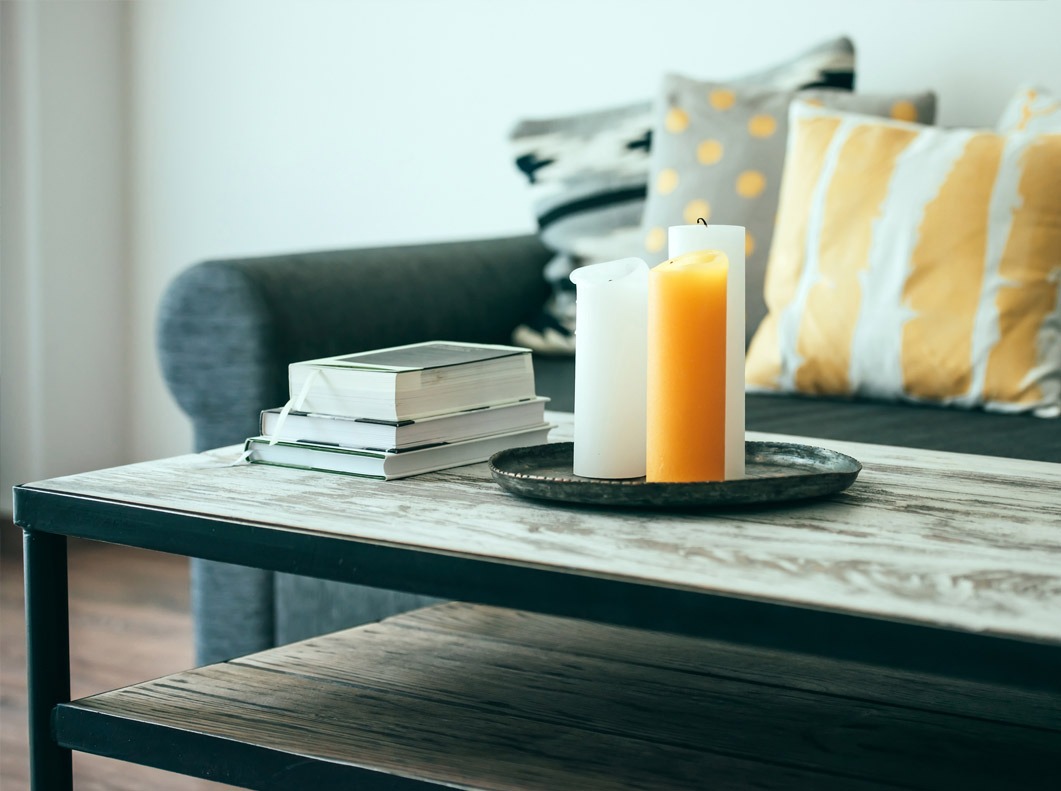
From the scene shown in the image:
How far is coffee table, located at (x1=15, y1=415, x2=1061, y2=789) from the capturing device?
736 millimetres

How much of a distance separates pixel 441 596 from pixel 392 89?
221 centimetres

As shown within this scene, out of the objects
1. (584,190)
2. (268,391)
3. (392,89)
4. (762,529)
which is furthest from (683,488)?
(392,89)

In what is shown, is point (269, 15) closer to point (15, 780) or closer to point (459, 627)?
point (15, 780)

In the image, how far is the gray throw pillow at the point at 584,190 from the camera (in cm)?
222

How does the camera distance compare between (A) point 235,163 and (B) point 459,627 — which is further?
(A) point 235,163

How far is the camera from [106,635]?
7.42 feet

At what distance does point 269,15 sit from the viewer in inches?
118

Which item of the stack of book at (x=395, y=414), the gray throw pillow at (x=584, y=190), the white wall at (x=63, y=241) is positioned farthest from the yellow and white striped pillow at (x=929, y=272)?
the white wall at (x=63, y=241)

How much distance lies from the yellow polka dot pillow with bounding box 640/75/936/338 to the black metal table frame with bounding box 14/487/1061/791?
3.91ft

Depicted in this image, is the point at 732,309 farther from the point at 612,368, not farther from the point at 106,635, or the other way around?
the point at 106,635

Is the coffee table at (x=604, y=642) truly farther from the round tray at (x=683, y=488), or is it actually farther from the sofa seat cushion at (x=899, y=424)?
the sofa seat cushion at (x=899, y=424)

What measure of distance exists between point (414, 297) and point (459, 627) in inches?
32.8

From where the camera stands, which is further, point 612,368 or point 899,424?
point 899,424

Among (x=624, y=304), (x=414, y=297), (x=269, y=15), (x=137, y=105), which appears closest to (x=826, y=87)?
(x=414, y=297)
